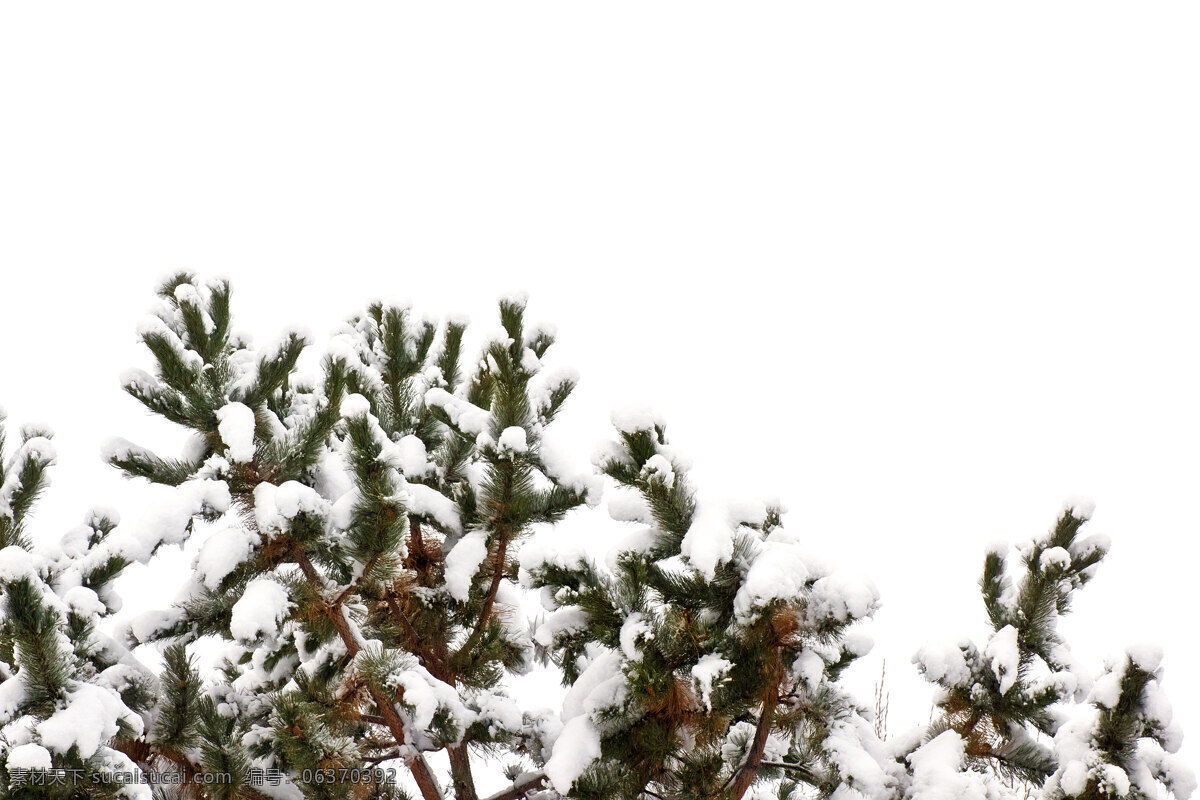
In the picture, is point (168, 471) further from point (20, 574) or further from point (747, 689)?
point (747, 689)

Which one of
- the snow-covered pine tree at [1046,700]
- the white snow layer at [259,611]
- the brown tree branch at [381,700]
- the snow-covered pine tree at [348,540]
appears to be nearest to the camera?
the snow-covered pine tree at [1046,700]

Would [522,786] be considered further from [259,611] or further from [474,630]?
[259,611]

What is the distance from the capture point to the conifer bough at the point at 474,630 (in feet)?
12.3

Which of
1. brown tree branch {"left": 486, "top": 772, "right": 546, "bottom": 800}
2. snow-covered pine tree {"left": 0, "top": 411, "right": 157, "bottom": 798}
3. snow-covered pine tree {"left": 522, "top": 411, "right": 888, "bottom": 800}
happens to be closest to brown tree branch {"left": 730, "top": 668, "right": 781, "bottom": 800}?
snow-covered pine tree {"left": 522, "top": 411, "right": 888, "bottom": 800}

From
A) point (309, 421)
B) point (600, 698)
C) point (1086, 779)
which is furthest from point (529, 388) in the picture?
point (1086, 779)

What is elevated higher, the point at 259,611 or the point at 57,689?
the point at 259,611

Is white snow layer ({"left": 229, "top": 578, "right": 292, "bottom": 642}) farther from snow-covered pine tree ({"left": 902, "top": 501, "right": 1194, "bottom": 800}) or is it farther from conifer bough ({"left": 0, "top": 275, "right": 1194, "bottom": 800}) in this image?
snow-covered pine tree ({"left": 902, "top": 501, "right": 1194, "bottom": 800})

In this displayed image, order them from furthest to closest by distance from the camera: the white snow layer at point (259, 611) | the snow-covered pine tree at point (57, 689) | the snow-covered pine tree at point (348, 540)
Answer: the snow-covered pine tree at point (348, 540) < the white snow layer at point (259, 611) < the snow-covered pine tree at point (57, 689)

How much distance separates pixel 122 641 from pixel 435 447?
1.89 metres

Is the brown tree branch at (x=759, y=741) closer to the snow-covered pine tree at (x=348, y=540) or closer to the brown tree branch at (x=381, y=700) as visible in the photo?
the snow-covered pine tree at (x=348, y=540)

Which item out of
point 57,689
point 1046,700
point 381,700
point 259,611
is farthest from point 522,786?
point 1046,700

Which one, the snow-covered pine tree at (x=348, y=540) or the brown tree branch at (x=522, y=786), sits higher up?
the snow-covered pine tree at (x=348, y=540)

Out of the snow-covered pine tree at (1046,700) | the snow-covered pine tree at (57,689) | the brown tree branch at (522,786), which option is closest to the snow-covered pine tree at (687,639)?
the snow-covered pine tree at (1046,700)

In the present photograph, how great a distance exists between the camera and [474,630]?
5074 mm
